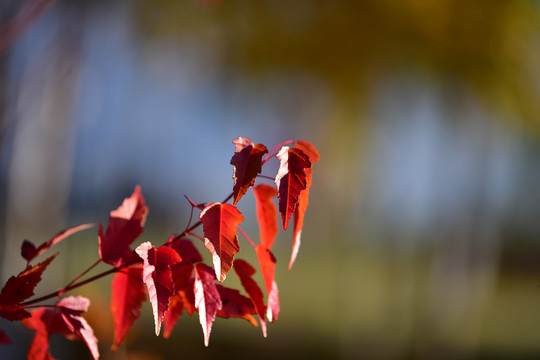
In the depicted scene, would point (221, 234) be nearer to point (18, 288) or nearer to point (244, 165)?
point (244, 165)

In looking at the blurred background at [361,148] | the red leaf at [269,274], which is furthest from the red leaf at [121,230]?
the blurred background at [361,148]

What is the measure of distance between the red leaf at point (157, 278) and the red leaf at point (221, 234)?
32mm

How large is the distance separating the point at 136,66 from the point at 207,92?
49 centimetres

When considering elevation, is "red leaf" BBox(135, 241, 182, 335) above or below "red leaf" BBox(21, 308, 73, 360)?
above

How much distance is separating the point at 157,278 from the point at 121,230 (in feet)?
0.36

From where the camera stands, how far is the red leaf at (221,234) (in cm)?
32

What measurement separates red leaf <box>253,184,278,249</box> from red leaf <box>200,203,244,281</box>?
87 millimetres

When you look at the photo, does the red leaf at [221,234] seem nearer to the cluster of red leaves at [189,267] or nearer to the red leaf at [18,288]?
the cluster of red leaves at [189,267]

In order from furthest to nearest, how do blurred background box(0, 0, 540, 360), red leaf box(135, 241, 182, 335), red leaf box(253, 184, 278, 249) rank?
1. blurred background box(0, 0, 540, 360)
2. red leaf box(253, 184, 278, 249)
3. red leaf box(135, 241, 182, 335)

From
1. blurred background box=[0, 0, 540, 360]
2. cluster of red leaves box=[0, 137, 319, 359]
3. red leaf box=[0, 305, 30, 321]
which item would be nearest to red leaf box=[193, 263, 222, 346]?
cluster of red leaves box=[0, 137, 319, 359]

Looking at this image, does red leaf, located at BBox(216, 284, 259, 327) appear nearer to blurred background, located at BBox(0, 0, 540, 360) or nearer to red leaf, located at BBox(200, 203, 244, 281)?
red leaf, located at BBox(200, 203, 244, 281)

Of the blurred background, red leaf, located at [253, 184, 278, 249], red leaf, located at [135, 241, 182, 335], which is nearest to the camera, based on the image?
red leaf, located at [135, 241, 182, 335]

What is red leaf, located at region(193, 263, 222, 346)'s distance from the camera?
34cm

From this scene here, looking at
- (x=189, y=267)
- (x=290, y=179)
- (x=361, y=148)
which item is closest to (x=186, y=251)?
(x=189, y=267)
